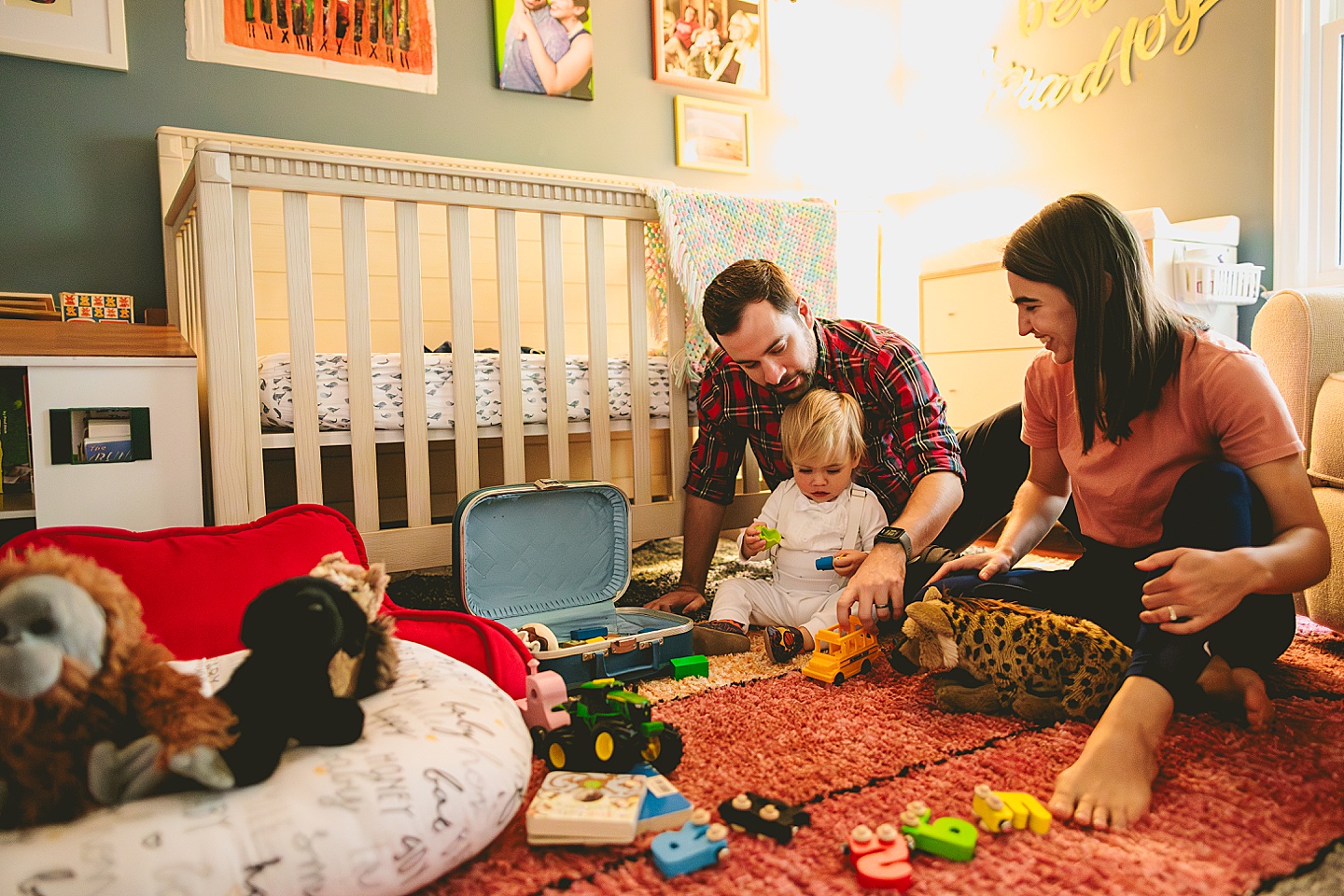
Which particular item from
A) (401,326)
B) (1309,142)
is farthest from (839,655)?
(1309,142)

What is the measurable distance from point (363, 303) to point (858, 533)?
38.9 inches

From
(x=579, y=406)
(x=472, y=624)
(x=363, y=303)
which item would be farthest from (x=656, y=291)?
(x=472, y=624)

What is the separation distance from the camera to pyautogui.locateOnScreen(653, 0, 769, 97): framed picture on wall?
9.48ft

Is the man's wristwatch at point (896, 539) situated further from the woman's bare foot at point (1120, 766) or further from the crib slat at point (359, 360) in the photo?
the crib slat at point (359, 360)

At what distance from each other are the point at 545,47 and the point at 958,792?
253 centimetres

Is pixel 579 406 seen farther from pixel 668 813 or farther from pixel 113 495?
pixel 668 813

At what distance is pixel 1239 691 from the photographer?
1.03 m

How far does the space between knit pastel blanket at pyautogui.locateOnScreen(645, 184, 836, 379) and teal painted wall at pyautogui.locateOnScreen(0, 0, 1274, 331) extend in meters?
1.09

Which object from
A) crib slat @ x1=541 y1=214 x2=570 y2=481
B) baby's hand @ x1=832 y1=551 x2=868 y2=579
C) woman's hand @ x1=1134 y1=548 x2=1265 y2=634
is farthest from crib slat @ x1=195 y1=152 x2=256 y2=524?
woman's hand @ x1=1134 y1=548 x2=1265 y2=634

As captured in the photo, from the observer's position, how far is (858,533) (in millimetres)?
1491

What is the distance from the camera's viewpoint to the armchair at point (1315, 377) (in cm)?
140

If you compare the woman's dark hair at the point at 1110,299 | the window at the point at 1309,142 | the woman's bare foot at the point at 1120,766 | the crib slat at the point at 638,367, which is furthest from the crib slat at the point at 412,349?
the window at the point at 1309,142

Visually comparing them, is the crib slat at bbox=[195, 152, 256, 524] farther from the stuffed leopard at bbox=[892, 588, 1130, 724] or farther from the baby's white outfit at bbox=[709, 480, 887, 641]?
the stuffed leopard at bbox=[892, 588, 1130, 724]

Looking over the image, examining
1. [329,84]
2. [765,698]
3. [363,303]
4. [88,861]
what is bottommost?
[765,698]
